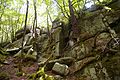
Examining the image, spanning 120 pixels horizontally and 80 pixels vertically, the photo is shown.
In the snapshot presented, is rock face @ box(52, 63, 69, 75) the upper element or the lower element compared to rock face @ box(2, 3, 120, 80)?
lower

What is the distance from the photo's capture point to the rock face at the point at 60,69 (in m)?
11.1

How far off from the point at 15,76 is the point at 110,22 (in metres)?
8.30

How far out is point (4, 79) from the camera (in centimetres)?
1190

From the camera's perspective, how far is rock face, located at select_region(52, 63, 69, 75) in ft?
36.5

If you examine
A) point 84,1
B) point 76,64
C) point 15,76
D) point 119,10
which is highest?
point 84,1

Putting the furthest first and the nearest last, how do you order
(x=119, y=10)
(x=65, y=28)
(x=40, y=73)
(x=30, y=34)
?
(x=30, y=34) → (x=65, y=28) → (x=119, y=10) → (x=40, y=73)

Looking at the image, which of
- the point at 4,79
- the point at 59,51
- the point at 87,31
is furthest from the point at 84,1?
the point at 4,79

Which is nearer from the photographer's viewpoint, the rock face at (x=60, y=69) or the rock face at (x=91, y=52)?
the rock face at (x=91, y=52)

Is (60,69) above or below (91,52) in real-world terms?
below

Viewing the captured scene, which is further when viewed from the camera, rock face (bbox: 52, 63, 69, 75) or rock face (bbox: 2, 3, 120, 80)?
rock face (bbox: 52, 63, 69, 75)

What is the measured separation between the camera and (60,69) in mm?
11406

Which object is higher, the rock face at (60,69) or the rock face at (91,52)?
the rock face at (91,52)

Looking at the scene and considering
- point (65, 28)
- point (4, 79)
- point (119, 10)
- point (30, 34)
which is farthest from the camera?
point (30, 34)

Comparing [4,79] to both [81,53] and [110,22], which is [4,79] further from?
[110,22]
